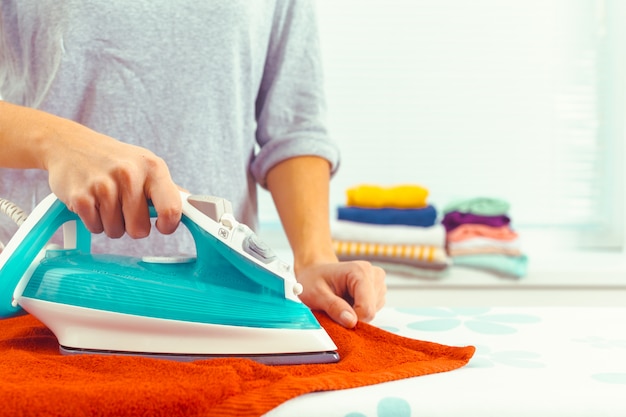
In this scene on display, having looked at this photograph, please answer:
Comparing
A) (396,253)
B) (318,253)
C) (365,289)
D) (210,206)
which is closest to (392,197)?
(396,253)

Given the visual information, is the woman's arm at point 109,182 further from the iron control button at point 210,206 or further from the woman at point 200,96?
the woman at point 200,96

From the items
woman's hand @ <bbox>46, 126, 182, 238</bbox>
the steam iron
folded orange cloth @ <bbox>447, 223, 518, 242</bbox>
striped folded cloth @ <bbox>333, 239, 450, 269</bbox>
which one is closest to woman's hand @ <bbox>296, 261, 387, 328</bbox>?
the steam iron

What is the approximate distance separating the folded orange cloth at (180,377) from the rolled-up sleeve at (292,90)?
50cm

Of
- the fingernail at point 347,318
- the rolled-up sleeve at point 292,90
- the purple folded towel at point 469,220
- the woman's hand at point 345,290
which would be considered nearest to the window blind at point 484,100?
the purple folded towel at point 469,220

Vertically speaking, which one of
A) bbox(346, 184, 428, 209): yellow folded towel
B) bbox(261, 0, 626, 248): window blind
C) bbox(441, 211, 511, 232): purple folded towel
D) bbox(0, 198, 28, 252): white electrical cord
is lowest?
bbox(0, 198, 28, 252): white electrical cord

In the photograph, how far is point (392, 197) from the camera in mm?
2195

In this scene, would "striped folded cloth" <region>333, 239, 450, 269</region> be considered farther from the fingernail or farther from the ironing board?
the fingernail

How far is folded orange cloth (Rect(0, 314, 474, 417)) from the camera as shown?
1.83ft

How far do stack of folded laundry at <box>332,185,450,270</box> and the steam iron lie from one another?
1.35m

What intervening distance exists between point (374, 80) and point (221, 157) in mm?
1380

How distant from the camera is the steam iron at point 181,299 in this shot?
A: 72cm

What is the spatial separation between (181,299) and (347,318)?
0.75ft

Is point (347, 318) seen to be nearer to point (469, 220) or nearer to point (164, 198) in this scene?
point (164, 198)

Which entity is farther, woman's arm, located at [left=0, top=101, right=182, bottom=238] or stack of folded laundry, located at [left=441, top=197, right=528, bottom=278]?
stack of folded laundry, located at [left=441, top=197, right=528, bottom=278]
